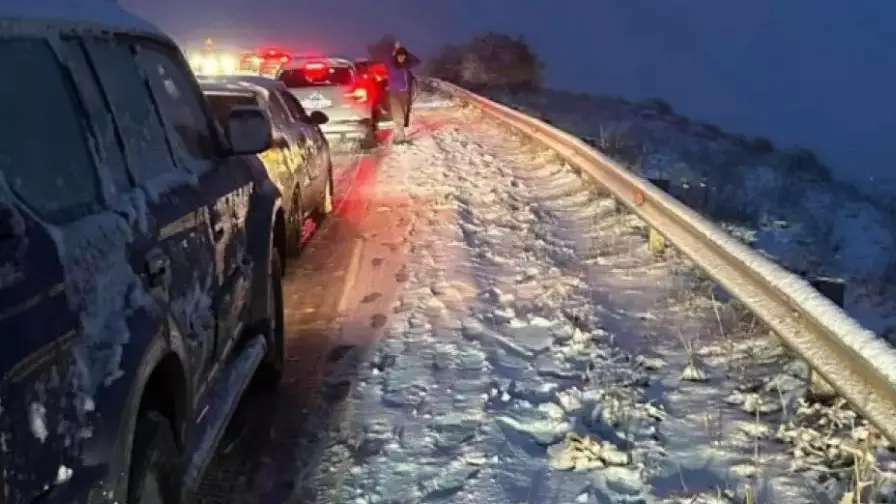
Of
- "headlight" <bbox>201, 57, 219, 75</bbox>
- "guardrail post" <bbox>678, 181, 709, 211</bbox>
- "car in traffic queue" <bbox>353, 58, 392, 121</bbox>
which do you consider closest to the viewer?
"guardrail post" <bbox>678, 181, 709, 211</bbox>

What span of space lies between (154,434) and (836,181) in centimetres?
1751

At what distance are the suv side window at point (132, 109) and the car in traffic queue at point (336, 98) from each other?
49.5 feet

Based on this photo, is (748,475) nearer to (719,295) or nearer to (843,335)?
(843,335)

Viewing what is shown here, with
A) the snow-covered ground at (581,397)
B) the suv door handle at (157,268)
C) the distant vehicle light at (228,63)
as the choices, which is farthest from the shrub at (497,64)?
the suv door handle at (157,268)

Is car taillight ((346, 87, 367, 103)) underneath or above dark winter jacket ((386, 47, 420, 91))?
underneath

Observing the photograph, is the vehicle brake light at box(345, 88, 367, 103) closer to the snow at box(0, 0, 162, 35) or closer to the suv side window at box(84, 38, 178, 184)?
the snow at box(0, 0, 162, 35)

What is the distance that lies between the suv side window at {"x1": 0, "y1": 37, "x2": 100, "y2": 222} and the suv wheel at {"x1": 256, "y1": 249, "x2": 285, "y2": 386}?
2608 millimetres

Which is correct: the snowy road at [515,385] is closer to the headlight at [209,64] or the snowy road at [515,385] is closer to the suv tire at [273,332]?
the suv tire at [273,332]

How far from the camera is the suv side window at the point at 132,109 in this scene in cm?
408

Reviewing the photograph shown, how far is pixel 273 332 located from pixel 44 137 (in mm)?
3114

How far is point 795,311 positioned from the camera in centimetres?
536

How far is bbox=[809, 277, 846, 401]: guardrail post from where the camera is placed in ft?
17.1

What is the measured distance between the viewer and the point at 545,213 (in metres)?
11.6

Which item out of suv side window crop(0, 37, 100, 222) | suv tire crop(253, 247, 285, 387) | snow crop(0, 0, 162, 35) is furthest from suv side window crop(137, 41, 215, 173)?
suv side window crop(0, 37, 100, 222)
